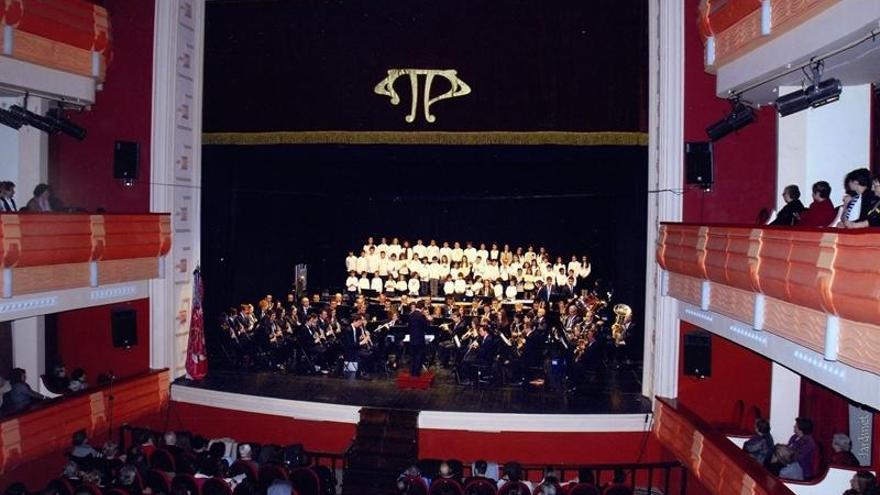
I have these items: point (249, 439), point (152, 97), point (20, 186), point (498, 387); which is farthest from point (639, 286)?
point (20, 186)

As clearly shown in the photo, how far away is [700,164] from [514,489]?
247 inches

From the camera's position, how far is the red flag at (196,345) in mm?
15047

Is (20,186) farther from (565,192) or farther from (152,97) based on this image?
(565,192)

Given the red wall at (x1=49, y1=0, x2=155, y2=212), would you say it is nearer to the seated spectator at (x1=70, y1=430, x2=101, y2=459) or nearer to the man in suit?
the seated spectator at (x1=70, y1=430, x2=101, y2=459)

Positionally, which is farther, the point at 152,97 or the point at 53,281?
the point at 152,97

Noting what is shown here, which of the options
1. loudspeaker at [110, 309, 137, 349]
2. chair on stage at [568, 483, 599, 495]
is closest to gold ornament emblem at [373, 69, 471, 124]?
loudspeaker at [110, 309, 137, 349]

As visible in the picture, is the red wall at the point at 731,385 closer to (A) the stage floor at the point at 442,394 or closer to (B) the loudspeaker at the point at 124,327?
(A) the stage floor at the point at 442,394

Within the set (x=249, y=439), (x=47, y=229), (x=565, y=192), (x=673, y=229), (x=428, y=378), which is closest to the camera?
(x=47, y=229)

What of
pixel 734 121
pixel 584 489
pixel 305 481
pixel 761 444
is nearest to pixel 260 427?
pixel 305 481

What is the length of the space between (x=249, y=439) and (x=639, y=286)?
30.2 ft

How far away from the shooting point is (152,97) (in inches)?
577

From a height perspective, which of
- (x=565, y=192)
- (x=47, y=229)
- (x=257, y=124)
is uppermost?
(x=257, y=124)

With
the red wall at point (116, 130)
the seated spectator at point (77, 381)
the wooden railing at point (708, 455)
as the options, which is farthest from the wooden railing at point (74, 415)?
the wooden railing at point (708, 455)

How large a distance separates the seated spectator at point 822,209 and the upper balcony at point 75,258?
10.4 m
